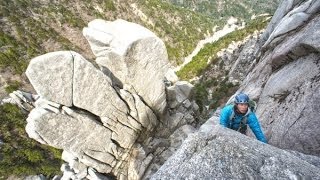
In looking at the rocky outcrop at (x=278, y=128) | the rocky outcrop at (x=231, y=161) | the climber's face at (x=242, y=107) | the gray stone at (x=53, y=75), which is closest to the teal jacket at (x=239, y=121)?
the climber's face at (x=242, y=107)

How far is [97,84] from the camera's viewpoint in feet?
71.5

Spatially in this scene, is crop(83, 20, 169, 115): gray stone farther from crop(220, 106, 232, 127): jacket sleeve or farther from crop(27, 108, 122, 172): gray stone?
crop(220, 106, 232, 127): jacket sleeve

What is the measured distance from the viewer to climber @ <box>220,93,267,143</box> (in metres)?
11.3

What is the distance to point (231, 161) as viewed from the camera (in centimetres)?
922

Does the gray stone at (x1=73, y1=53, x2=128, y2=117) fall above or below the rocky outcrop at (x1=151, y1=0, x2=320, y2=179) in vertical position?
below

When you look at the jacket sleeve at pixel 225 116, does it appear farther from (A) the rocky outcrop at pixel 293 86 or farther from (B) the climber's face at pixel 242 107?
(A) the rocky outcrop at pixel 293 86

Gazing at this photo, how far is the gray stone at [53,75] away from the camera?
64.7 feet

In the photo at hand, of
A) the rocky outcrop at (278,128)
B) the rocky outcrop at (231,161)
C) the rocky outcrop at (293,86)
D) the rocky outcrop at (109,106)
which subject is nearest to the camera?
the rocky outcrop at (231,161)

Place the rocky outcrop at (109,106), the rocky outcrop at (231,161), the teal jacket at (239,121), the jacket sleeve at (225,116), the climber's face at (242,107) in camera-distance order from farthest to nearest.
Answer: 1. the rocky outcrop at (109,106)
2. the jacket sleeve at (225,116)
3. the teal jacket at (239,121)
4. the climber's face at (242,107)
5. the rocky outcrop at (231,161)

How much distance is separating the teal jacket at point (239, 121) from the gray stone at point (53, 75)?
1211cm

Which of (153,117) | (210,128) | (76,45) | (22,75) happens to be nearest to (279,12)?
(153,117)

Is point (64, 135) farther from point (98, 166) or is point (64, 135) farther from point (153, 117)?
point (153, 117)

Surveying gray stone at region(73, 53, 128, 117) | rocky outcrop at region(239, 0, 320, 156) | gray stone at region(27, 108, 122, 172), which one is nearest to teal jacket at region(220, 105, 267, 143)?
rocky outcrop at region(239, 0, 320, 156)

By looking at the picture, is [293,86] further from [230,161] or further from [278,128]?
[230,161]
